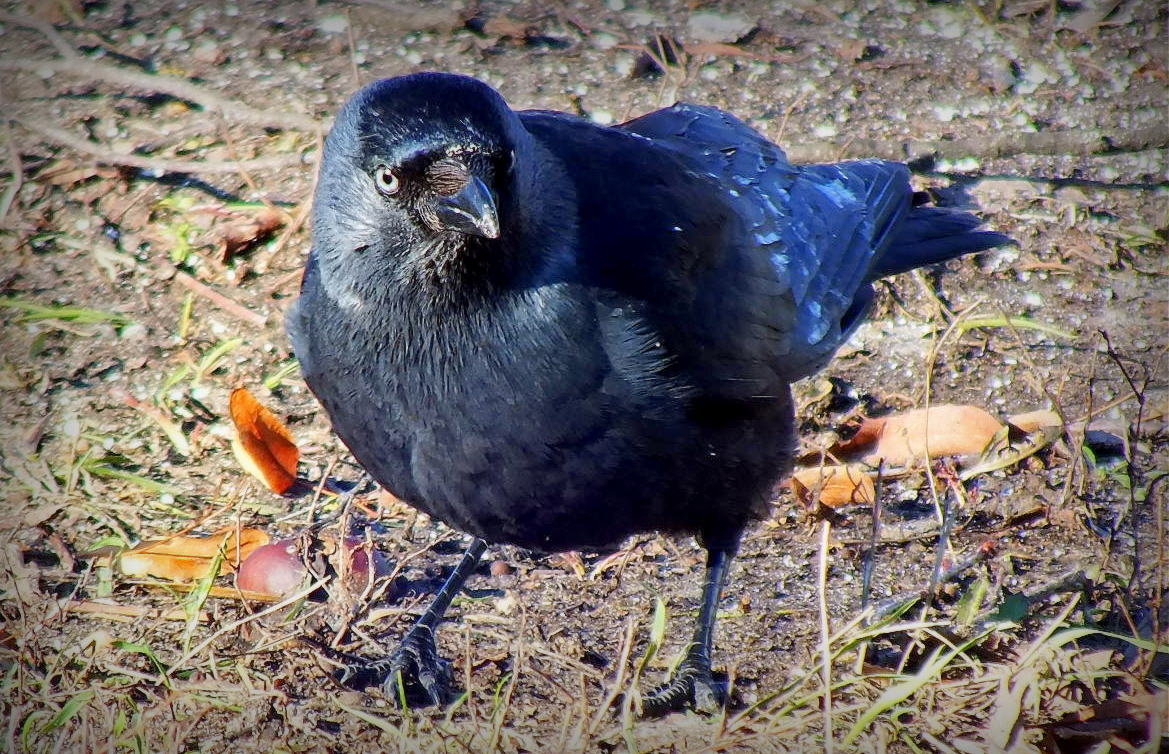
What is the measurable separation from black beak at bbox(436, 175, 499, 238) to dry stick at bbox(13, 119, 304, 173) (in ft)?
10.2

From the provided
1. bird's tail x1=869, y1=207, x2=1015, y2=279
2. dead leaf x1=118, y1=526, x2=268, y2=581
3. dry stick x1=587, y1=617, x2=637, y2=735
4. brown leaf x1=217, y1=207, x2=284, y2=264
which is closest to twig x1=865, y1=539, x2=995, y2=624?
dry stick x1=587, y1=617, x2=637, y2=735

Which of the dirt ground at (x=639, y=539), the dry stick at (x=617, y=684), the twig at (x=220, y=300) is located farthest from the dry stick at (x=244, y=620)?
the twig at (x=220, y=300)

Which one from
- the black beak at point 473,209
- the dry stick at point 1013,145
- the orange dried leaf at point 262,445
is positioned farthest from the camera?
the dry stick at point 1013,145

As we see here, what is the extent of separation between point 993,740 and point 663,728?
3.10 ft

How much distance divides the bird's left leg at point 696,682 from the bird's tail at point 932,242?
1.64 m

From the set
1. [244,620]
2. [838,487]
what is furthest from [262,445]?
[838,487]

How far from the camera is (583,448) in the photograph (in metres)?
3.27

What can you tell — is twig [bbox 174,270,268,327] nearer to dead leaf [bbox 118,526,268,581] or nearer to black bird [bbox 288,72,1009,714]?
dead leaf [bbox 118,526,268,581]

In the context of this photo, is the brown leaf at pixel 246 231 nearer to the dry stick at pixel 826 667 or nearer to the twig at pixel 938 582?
the dry stick at pixel 826 667

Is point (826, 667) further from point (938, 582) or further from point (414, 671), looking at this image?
point (414, 671)

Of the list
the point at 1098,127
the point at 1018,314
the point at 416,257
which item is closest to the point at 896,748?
the point at 416,257

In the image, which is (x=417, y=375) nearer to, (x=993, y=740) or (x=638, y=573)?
(x=638, y=573)

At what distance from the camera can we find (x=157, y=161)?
5.80m

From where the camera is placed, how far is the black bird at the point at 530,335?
309 cm
